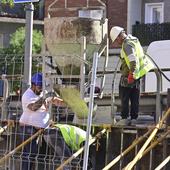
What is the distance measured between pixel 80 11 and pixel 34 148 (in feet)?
11.9

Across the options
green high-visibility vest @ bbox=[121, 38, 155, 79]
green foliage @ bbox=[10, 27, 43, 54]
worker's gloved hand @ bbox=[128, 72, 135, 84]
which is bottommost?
worker's gloved hand @ bbox=[128, 72, 135, 84]

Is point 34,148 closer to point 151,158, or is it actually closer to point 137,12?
point 151,158

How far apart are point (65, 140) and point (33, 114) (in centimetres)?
68

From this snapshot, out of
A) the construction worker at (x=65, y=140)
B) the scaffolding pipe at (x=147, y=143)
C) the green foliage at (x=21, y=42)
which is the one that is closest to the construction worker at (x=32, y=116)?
the construction worker at (x=65, y=140)

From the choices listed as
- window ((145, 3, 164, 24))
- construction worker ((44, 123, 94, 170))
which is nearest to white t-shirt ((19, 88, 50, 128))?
construction worker ((44, 123, 94, 170))

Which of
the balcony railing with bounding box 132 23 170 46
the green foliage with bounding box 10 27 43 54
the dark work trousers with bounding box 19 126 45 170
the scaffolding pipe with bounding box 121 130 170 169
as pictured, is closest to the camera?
the scaffolding pipe with bounding box 121 130 170 169

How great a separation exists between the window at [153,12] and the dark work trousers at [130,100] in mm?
16587

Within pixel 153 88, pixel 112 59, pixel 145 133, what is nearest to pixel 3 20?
pixel 112 59

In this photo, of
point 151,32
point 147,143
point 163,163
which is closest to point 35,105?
point 147,143

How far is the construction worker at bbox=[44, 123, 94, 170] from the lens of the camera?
9656 millimetres

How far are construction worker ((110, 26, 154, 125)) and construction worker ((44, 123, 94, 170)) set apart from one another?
722 mm

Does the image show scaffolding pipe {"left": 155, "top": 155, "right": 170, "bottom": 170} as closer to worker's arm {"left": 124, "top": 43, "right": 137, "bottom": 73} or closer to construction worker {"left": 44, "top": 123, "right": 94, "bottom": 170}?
construction worker {"left": 44, "top": 123, "right": 94, "bottom": 170}

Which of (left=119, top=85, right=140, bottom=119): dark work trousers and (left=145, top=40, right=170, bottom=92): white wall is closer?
(left=119, top=85, right=140, bottom=119): dark work trousers

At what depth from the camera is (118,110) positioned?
36.1 feet
